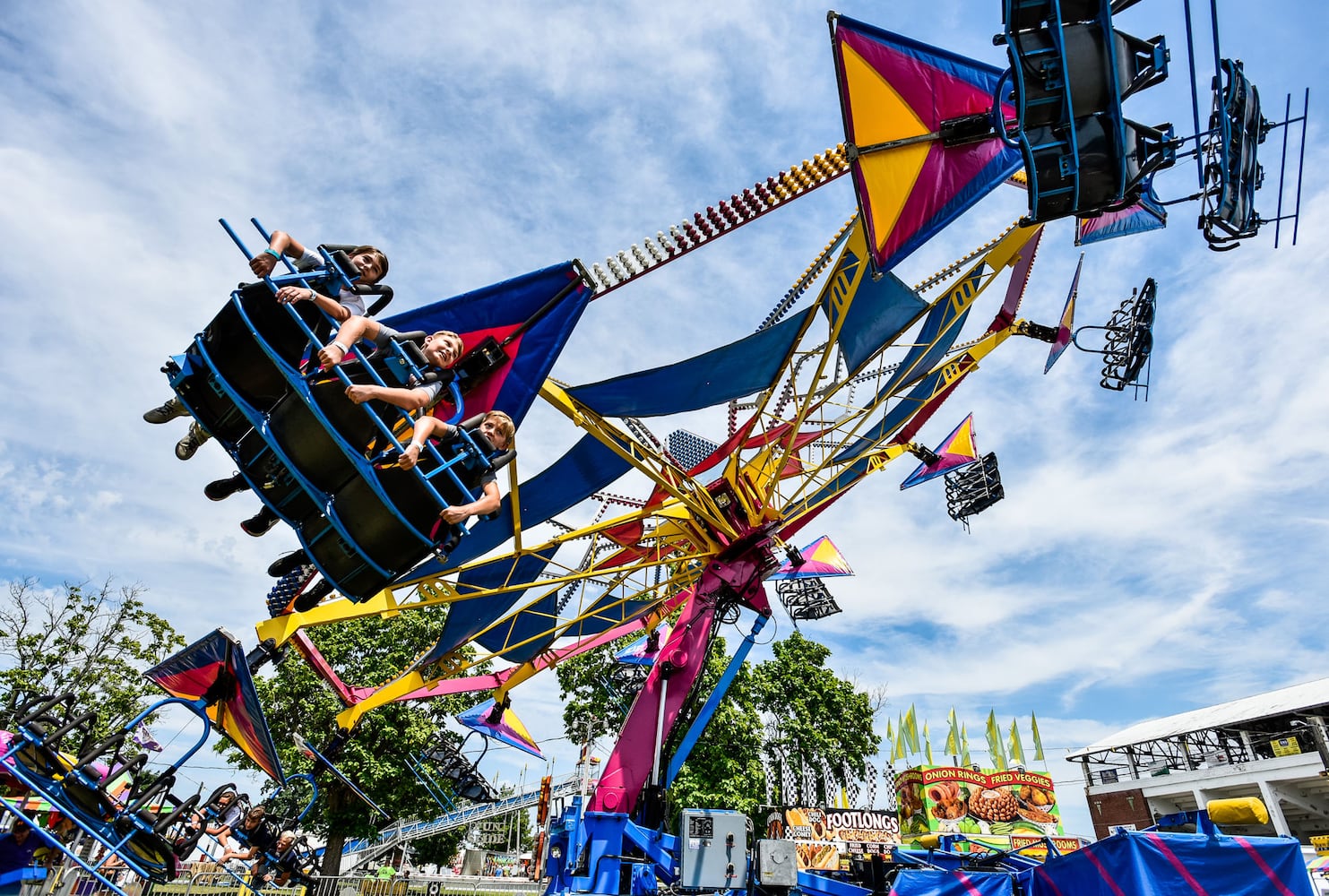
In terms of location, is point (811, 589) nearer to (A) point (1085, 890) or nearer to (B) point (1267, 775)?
(A) point (1085, 890)

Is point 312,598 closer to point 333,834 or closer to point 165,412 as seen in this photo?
point 165,412

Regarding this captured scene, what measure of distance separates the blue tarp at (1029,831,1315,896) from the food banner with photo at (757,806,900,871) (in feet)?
54.9

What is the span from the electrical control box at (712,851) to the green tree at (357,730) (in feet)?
38.8

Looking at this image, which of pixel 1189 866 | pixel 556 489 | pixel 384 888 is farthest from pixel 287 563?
pixel 384 888

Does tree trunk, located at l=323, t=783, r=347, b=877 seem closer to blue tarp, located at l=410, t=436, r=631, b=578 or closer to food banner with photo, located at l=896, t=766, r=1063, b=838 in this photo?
blue tarp, located at l=410, t=436, r=631, b=578

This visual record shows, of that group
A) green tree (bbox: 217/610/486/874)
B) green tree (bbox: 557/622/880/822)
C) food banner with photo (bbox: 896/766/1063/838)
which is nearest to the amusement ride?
green tree (bbox: 217/610/486/874)

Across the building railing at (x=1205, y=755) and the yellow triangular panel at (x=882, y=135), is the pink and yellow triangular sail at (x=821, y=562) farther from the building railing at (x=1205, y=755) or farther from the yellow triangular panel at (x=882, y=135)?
the building railing at (x=1205, y=755)

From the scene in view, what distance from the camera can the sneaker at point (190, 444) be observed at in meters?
6.11

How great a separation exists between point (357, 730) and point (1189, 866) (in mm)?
19644

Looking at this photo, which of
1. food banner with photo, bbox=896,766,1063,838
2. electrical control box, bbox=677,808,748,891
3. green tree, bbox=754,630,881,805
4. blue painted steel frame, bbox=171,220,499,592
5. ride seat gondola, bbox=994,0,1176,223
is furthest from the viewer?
food banner with photo, bbox=896,766,1063,838

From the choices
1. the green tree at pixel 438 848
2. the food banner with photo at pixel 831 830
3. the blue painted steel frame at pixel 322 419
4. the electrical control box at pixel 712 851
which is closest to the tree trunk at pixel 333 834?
the green tree at pixel 438 848

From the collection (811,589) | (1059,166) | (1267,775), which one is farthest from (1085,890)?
(1267,775)

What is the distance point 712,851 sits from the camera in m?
8.42

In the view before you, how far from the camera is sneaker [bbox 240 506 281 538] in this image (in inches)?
251
